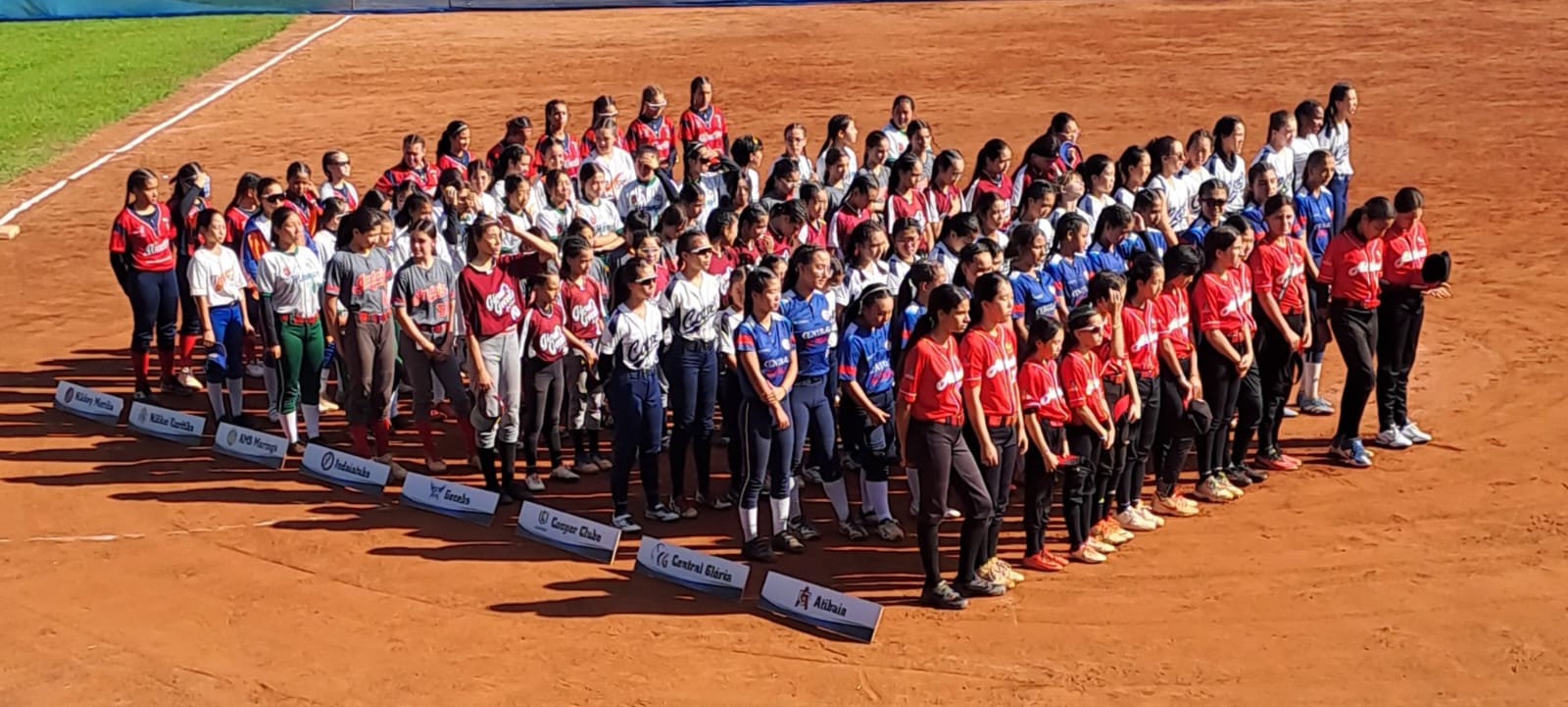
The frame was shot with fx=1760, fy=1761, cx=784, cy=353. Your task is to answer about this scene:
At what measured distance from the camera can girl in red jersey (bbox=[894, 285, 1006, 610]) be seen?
9.81m

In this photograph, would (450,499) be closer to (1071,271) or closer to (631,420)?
(631,420)

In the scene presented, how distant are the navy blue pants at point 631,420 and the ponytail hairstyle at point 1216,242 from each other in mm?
3692

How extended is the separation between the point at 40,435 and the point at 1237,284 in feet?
29.5

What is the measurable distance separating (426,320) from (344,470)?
1.34 metres

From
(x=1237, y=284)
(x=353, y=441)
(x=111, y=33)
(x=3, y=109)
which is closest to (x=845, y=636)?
(x=1237, y=284)

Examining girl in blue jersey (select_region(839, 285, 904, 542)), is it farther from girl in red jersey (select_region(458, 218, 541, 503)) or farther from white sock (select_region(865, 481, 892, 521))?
girl in red jersey (select_region(458, 218, 541, 503))

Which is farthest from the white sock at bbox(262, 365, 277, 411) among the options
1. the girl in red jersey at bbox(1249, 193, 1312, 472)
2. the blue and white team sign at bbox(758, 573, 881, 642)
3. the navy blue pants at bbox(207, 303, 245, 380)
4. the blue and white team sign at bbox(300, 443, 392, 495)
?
the girl in red jersey at bbox(1249, 193, 1312, 472)

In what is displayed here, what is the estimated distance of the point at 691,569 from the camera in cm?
1056

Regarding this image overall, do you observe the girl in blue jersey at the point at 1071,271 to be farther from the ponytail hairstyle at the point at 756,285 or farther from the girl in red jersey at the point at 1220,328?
the ponytail hairstyle at the point at 756,285

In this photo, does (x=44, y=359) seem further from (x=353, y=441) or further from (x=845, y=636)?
(x=845, y=636)

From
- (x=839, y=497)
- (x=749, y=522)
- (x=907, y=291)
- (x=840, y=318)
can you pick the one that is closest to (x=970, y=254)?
(x=907, y=291)

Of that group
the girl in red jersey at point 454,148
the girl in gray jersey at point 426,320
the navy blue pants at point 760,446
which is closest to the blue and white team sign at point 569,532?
the navy blue pants at point 760,446

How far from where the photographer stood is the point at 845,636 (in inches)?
386

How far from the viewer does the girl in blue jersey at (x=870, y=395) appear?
10680 mm
